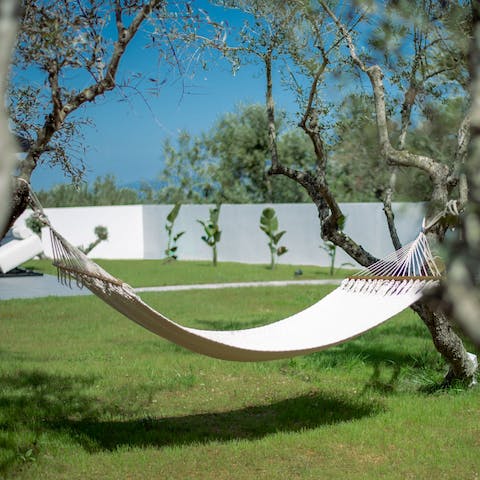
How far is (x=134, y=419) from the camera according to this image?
4.32 m

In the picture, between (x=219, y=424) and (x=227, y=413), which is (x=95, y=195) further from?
(x=219, y=424)

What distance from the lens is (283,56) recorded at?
5.47 meters

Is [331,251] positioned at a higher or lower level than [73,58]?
lower

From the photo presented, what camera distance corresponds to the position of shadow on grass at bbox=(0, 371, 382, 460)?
3.91 m

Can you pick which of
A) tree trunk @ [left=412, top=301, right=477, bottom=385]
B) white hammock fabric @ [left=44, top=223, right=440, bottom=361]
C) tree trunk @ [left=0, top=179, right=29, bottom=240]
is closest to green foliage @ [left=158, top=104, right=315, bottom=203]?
tree trunk @ [left=412, top=301, right=477, bottom=385]

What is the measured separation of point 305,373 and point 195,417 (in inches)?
54.0

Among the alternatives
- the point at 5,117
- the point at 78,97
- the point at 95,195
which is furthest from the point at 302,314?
the point at 95,195

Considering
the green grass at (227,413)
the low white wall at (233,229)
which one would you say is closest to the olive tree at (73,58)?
the green grass at (227,413)

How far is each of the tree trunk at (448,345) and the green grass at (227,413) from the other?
14 cm

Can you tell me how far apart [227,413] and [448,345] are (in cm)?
143

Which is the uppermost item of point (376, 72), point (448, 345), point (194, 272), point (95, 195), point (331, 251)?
point (95, 195)

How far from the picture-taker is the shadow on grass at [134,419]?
12.8ft

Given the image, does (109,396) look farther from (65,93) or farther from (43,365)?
(65,93)

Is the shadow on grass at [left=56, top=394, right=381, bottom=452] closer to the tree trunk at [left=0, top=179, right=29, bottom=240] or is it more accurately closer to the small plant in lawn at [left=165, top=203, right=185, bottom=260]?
the tree trunk at [left=0, top=179, right=29, bottom=240]
